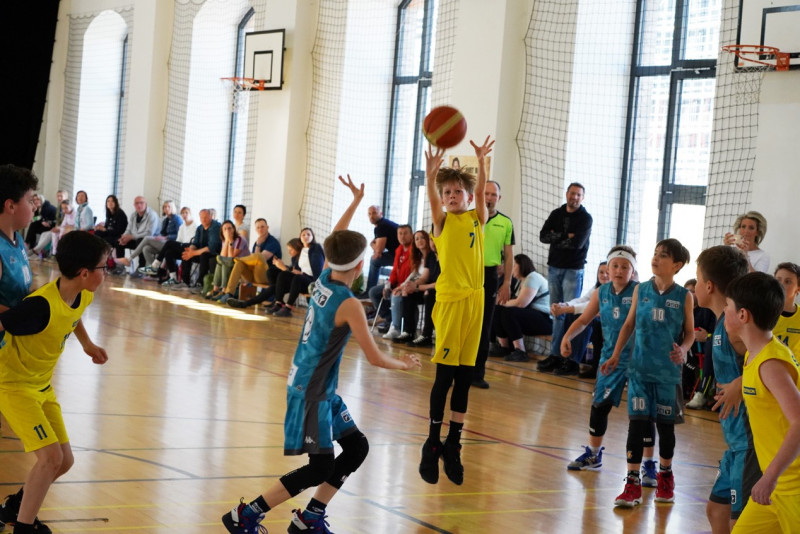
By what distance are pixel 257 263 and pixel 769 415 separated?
10.5m

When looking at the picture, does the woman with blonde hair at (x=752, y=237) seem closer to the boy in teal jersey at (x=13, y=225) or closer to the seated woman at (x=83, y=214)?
the boy in teal jersey at (x=13, y=225)

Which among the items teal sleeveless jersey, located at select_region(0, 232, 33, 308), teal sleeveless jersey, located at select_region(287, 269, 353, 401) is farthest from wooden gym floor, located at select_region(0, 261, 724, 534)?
teal sleeveless jersey, located at select_region(0, 232, 33, 308)

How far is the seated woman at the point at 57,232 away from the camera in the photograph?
1694 centimetres

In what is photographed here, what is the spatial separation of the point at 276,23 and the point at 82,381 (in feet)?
28.3

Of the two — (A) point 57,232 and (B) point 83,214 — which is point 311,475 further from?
(A) point 57,232

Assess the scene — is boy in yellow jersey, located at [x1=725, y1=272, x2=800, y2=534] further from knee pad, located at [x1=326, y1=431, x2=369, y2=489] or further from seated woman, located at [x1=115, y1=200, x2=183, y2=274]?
seated woman, located at [x1=115, y1=200, x2=183, y2=274]

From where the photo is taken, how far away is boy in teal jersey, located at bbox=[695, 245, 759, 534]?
123 inches

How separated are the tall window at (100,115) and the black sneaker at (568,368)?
41.7ft

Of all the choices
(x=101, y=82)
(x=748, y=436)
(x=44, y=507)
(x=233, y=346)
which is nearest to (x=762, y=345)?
(x=748, y=436)

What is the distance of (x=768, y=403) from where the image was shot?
9.08 ft

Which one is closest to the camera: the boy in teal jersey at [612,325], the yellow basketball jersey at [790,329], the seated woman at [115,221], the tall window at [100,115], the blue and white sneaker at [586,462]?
the yellow basketball jersey at [790,329]

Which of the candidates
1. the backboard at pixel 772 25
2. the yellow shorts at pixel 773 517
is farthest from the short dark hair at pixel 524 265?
the yellow shorts at pixel 773 517

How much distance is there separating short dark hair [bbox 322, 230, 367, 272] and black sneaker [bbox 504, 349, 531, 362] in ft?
20.7

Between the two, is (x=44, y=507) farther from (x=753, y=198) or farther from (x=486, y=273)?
(x=753, y=198)
